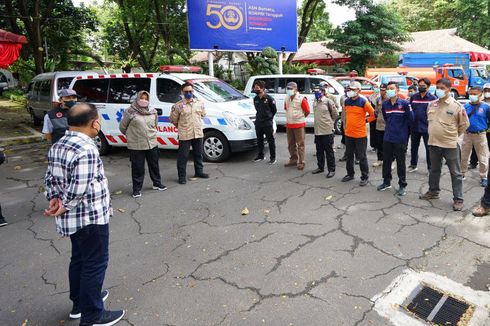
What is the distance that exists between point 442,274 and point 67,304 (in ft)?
11.2

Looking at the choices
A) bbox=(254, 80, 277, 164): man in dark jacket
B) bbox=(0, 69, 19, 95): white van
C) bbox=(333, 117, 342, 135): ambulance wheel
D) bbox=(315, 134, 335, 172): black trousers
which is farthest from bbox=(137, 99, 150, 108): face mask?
bbox=(0, 69, 19, 95): white van

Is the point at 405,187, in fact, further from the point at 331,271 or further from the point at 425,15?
the point at 425,15

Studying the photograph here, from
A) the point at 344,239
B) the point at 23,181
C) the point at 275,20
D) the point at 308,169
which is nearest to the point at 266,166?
the point at 308,169

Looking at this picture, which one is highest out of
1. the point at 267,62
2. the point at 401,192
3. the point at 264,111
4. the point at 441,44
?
the point at 441,44

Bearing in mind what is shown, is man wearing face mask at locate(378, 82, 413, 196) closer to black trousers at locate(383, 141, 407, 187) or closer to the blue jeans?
black trousers at locate(383, 141, 407, 187)

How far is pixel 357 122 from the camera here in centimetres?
607

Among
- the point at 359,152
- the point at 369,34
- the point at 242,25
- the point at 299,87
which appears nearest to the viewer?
the point at 359,152

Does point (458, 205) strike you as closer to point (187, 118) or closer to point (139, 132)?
point (187, 118)

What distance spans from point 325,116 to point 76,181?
4.92 m

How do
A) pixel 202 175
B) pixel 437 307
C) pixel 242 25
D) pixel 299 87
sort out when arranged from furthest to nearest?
pixel 242 25
pixel 299 87
pixel 202 175
pixel 437 307

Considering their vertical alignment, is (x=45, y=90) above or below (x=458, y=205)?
above

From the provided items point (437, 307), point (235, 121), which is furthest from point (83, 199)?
point (235, 121)

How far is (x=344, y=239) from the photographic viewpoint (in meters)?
4.23

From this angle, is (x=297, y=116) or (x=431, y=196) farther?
(x=297, y=116)
